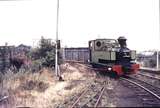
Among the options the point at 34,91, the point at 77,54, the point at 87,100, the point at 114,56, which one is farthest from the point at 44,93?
the point at 77,54

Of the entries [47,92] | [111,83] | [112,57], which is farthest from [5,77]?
[112,57]

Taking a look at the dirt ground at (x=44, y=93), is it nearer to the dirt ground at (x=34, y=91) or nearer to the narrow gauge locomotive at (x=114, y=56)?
the dirt ground at (x=34, y=91)

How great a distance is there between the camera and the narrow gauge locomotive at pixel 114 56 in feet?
71.8

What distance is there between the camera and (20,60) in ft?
86.5

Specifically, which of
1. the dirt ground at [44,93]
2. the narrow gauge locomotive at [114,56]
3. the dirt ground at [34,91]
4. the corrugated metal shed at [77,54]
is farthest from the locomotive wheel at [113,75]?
the corrugated metal shed at [77,54]

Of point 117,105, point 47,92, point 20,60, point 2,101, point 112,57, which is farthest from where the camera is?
point 20,60

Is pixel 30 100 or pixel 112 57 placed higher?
pixel 112 57

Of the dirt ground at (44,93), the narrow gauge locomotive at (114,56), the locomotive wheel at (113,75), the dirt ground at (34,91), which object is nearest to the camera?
the dirt ground at (44,93)

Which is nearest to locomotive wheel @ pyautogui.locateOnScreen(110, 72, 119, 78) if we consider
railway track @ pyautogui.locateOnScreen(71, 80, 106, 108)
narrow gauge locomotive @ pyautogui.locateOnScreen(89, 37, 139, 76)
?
narrow gauge locomotive @ pyautogui.locateOnScreen(89, 37, 139, 76)

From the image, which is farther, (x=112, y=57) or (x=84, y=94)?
(x=112, y=57)

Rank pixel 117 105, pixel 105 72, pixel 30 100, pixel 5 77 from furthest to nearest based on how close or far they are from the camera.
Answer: pixel 105 72, pixel 5 77, pixel 30 100, pixel 117 105

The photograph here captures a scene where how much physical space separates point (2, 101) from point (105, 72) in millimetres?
12377

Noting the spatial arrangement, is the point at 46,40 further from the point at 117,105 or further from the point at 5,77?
the point at 117,105

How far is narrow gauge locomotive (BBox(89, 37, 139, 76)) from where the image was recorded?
21.9 meters
